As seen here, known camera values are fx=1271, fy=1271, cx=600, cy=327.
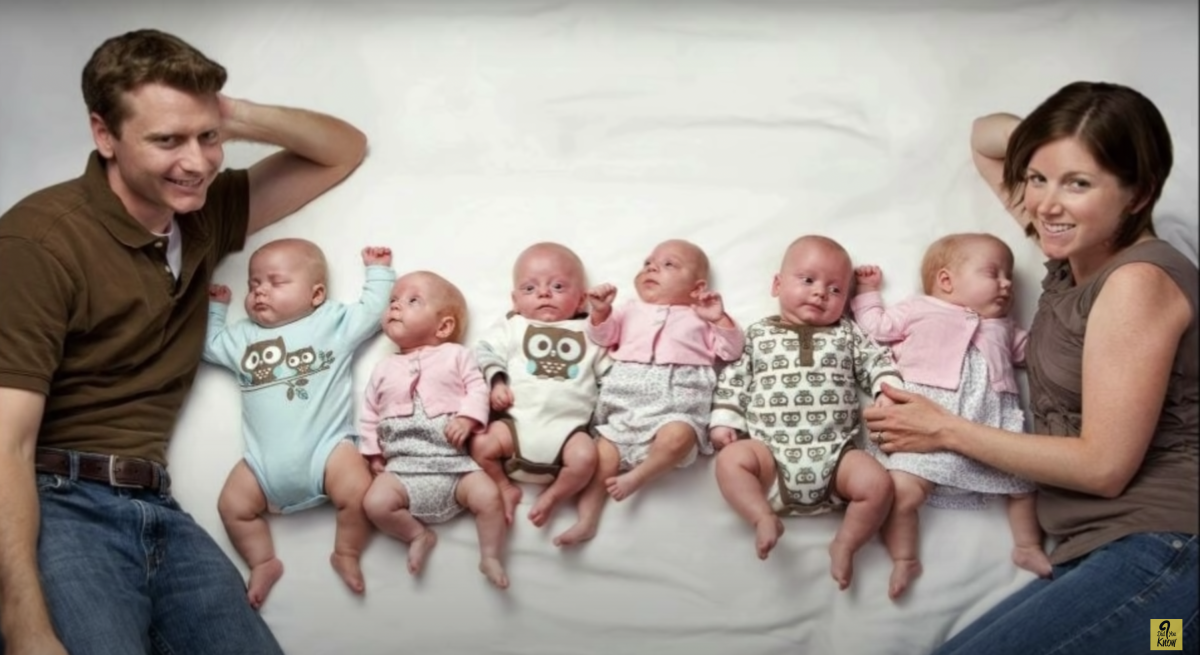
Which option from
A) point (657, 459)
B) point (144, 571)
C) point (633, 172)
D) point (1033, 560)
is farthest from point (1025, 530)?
point (144, 571)

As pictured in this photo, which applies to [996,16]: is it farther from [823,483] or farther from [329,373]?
[329,373]

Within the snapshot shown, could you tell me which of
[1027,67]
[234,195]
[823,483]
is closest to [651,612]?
[823,483]

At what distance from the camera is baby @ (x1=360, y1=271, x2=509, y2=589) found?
1.92m

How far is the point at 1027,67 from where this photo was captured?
231 cm

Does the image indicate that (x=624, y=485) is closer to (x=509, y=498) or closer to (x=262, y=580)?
(x=509, y=498)

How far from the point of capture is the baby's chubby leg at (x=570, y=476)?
75.4 inches

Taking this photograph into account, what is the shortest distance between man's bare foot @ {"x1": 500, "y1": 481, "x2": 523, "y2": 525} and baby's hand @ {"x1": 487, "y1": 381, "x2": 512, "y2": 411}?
0.12 meters

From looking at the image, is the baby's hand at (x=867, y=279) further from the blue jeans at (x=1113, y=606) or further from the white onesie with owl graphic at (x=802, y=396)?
the blue jeans at (x=1113, y=606)

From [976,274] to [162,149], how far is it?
4.19 feet

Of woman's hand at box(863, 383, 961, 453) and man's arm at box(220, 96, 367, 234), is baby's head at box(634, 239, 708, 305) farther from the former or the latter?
man's arm at box(220, 96, 367, 234)


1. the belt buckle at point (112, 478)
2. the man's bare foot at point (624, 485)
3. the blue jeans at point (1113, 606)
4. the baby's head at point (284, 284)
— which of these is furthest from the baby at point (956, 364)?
the belt buckle at point (112, 478)

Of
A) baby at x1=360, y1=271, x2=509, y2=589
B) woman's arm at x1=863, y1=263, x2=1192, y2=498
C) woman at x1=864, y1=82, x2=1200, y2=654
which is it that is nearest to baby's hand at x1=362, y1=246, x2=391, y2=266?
baby at x1=360, y1=271, x2=509, y2=589

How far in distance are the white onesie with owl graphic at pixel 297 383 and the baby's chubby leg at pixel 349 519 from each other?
0.02 m

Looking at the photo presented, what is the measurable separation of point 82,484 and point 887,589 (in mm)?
1210
